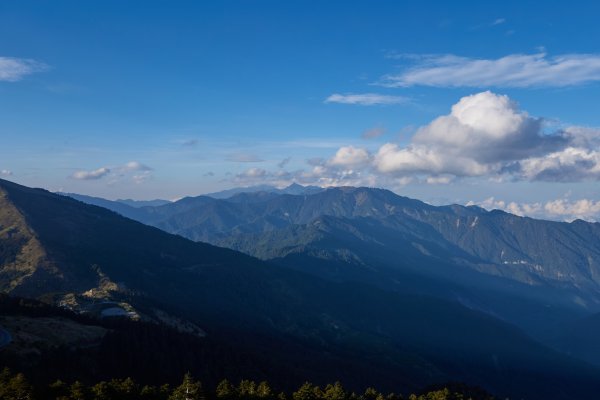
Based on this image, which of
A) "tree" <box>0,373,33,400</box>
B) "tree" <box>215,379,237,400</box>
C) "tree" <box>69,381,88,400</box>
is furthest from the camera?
"tree" <box>215,379,237,400</box>

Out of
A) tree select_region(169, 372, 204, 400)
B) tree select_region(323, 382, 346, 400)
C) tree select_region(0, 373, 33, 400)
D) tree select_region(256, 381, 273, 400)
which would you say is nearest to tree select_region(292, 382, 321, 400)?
tree select_region(323, 382, 346, 400)

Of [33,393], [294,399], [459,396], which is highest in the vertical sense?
[33,393]

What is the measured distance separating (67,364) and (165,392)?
56.3 m

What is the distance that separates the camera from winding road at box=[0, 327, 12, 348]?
571 ft

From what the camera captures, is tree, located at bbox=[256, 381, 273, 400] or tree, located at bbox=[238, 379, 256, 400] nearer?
tree, located at bbox=[238, 379, 256, 400]

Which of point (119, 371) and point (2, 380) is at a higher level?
point (2, 380)

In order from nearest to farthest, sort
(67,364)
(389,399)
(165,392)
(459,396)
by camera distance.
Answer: (165,392), (389,399), (67,364), (459,396)

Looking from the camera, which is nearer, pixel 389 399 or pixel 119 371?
pixel 389 399

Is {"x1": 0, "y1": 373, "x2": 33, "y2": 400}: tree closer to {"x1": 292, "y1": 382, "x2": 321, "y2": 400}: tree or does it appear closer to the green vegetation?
the green vegetation

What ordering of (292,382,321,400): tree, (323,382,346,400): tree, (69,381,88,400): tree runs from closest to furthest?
(69,381,88,400): tree < (292,382,321,400): tree < (323,382,346,400): tree

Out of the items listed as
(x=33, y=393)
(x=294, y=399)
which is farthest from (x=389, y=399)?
(x=33, y=393)

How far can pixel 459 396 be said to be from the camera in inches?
7554

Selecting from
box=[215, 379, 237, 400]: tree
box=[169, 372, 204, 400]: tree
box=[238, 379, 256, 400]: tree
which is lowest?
box=[238, 379, 256, 400]: tree

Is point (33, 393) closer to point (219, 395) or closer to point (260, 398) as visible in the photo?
point (219, 395)
